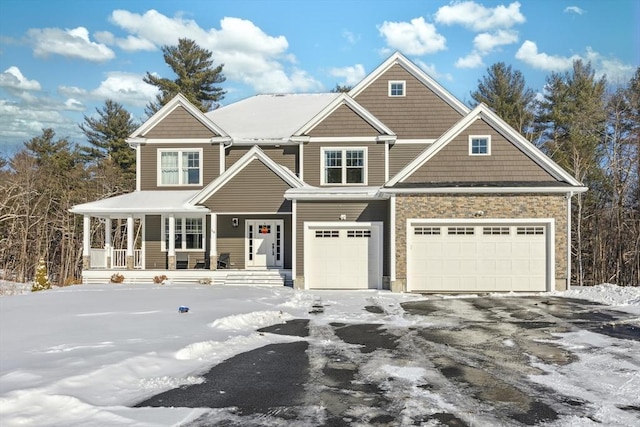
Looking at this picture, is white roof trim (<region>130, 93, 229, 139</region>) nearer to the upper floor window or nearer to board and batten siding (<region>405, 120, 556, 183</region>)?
the upper floor window

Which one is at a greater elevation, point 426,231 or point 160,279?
point 426,231

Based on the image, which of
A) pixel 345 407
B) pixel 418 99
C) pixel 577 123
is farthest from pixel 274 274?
pixel 577 123

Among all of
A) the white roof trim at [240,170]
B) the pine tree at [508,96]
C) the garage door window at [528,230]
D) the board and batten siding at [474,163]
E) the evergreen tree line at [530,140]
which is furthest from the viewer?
the pine tree at [508,96]

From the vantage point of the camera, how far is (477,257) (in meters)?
17.2

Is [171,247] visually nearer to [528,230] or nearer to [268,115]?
[268,115]

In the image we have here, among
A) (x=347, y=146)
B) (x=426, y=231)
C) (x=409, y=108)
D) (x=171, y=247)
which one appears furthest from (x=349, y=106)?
(x=171, y=247)

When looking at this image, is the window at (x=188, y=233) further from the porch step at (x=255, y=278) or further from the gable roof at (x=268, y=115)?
the gable roof at (x=268, y=115)

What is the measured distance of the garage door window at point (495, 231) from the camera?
1722 cm

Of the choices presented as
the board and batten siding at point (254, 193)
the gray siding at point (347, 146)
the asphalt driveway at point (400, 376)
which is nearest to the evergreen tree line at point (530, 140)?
the board and batten siding at point (254, 193)

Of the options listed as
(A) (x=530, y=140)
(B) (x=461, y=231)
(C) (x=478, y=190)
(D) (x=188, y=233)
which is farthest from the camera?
(A) (x=530, y=140)

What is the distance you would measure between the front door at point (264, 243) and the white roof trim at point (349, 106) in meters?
4.20

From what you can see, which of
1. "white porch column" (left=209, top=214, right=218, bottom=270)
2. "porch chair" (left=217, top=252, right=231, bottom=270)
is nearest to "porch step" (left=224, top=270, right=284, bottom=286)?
"white porch column" (left=209, top=214, right=218, bottom=270)

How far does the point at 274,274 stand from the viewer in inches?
758

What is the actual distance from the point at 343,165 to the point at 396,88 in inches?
183
